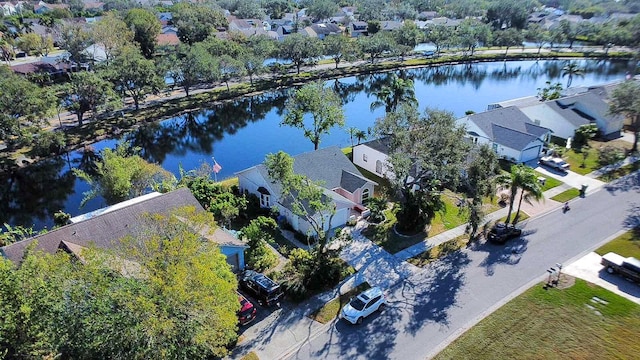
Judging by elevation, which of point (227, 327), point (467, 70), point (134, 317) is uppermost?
point (134, 317)

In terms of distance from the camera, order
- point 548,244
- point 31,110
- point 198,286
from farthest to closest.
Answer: point 31,110 < point 548,244 < point 198,286

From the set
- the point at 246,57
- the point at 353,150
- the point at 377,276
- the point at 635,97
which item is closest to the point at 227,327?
the point at 377,276

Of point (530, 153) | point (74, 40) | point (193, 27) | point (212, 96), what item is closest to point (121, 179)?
point (530, 153)

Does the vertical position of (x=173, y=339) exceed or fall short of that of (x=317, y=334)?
it exceeds it

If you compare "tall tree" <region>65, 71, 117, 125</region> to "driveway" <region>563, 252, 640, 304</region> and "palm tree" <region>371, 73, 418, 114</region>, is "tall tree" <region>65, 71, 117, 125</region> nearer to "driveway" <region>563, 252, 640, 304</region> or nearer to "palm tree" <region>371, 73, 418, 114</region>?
"palm tree" <region>371, 73, 418, 114</region>

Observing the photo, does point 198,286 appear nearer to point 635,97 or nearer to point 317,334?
point 317,334

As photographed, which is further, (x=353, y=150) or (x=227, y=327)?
(x=353, y=150)

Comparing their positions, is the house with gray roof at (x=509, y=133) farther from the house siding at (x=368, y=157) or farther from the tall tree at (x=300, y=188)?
the tall tree at (x=300, y=188)
